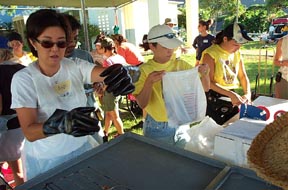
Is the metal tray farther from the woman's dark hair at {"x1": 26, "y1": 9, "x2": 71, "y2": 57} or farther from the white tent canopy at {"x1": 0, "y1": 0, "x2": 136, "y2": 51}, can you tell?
the white tent canopy at {"x1": 0, "y1": 0, "x2": 136, "y2": 51}

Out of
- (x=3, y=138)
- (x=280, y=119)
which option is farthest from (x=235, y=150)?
(x=3, y=138)

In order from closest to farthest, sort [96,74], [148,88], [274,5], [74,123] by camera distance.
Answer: [74,123]
[96,74]
[148,88]
[274,5]

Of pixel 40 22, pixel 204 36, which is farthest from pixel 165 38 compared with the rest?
pixel 204 36

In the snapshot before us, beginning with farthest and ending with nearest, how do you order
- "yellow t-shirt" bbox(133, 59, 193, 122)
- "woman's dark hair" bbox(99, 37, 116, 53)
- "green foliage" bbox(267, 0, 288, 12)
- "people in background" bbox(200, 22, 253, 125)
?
"green foliage" bbox(267, 0, 288, 12), "woman's dark hair" bbox(99, 37, 116, 53), "people in background" bbox(200, 22, 253, 125), "yellow t-shirt" bbox(133, 59, 193, 122)

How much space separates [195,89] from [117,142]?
0.69 meters

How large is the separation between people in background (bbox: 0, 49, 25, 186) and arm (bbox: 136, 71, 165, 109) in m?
1.07

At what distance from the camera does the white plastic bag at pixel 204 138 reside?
4.40 ft

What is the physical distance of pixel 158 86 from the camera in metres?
1.75

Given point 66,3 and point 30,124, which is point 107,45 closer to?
point 66,3

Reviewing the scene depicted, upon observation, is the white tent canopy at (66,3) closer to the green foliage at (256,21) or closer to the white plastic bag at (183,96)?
the white plastic bag at (183,96)

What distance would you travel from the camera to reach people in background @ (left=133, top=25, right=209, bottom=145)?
67.9 inches

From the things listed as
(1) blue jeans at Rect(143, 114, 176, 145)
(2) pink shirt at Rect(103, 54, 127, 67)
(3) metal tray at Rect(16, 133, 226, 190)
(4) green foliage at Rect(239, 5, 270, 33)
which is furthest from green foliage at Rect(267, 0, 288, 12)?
(3) metal tray at Rect(16, 133, 226, 190)

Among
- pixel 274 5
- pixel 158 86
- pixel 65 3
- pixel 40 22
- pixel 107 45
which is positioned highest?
pixel 274 5

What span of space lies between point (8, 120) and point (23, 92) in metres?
1.07
